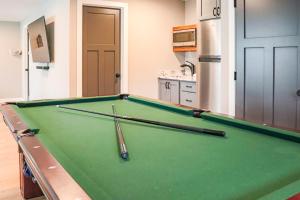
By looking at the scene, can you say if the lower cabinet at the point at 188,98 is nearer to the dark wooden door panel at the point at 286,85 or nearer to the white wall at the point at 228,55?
the white wall at the point at 228,55

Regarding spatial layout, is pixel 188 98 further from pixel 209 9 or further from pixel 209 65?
pixel 209 9

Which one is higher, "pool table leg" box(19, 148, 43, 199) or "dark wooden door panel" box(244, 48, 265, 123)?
"dark wooden door panel" box(244, 48, 265, 123)

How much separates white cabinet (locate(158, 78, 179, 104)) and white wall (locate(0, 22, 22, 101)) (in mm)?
5692

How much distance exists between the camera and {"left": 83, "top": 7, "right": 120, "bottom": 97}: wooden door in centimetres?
484

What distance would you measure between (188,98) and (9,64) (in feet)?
21.2

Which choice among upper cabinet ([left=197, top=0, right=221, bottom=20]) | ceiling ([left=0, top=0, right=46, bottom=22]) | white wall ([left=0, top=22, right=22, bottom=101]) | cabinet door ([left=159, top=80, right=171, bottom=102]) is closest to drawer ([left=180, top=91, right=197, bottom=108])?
cabinet door ([left=159, top=80, right=171, bottom=102])

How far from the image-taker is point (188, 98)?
195 inches

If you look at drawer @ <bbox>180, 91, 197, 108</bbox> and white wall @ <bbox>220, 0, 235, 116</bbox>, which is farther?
drawer @ <bbox>180, 91, 197, 108</bbox>

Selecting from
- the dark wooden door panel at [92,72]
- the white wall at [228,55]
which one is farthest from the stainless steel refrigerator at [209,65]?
the dark wooden door panel at [92,72]

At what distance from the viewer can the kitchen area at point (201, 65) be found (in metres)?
4.03

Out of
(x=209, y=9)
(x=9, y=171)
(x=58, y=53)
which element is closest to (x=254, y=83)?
(x=209, y=9)

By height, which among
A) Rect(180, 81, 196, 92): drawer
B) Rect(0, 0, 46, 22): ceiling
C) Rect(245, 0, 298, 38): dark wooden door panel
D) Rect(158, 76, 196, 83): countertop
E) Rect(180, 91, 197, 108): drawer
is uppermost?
Rect(0, 0, 46, 22): ceiling

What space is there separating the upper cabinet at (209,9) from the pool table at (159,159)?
2.27 m

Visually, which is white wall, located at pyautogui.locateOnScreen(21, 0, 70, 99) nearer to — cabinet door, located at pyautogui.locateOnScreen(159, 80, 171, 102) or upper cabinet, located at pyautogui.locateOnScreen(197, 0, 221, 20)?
cabinet door, located at pyautogui.locateOnScreen(159, 80, 171, 102)
